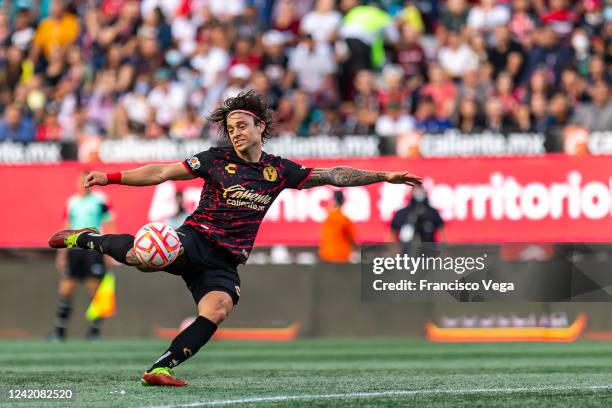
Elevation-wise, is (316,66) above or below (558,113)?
above

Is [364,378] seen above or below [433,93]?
below

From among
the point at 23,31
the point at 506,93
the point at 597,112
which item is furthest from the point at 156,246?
the point at 23,31

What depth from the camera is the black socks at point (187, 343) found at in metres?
9.59

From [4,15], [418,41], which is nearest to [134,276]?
[418,41]

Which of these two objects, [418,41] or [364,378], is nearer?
[364,378]

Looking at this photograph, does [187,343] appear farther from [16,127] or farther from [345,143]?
[16,127]

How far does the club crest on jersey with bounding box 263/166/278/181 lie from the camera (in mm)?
10055

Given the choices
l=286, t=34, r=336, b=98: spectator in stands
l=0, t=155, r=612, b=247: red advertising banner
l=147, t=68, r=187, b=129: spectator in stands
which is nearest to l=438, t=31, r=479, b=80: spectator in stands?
l=286, t=34, r=336, b=98: spectator in stands

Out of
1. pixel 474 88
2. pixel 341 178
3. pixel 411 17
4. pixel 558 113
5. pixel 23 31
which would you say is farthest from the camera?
pixel 23 31

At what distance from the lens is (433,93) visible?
19.8 m

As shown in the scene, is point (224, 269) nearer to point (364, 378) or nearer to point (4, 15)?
point (364, 378)

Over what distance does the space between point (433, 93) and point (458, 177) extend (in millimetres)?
1745

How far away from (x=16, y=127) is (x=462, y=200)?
24.1 feet

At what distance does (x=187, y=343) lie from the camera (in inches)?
378
